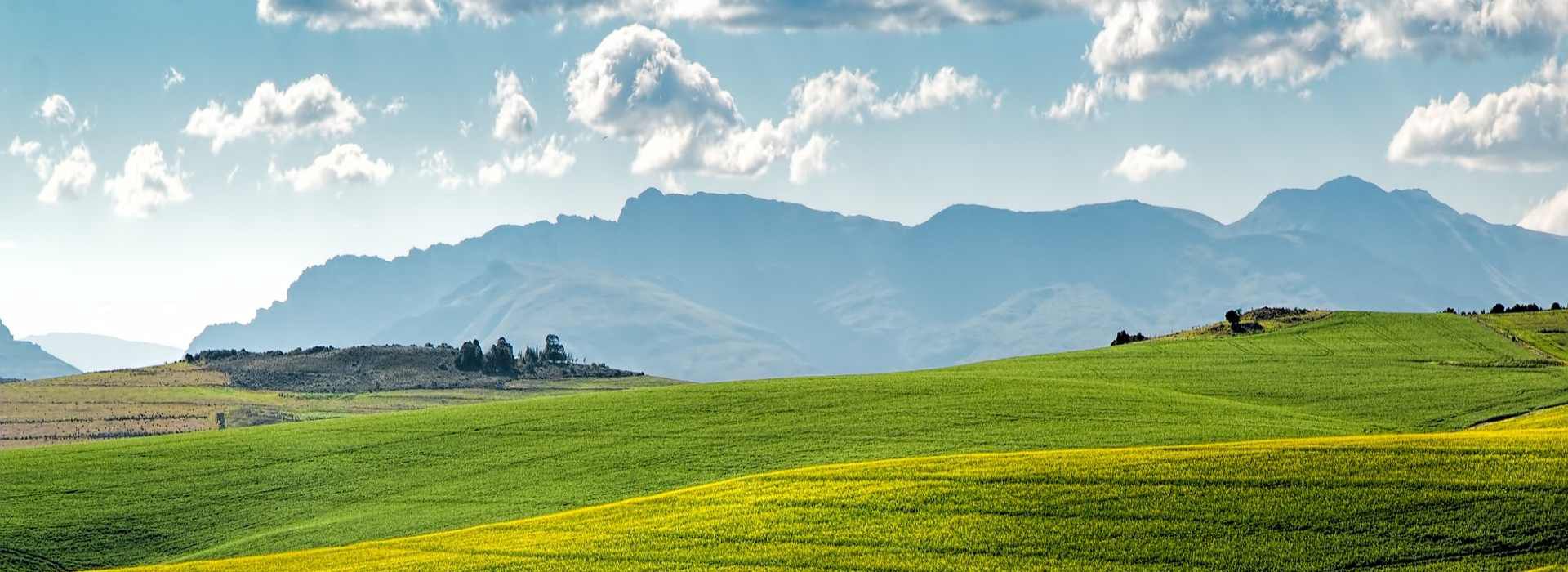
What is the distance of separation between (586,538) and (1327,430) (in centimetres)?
3806

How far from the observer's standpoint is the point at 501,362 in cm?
16625

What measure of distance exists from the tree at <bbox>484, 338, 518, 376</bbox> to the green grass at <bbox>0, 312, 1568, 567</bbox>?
278 ft

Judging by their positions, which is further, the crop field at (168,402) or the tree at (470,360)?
the tree at (470,360)

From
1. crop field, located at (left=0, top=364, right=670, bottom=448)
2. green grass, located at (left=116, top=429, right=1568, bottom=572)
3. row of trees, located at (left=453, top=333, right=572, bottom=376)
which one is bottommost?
green grass, located at (left=116, top=429, right=1568, bottom=572)

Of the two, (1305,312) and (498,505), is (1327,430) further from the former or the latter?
(1305,312)

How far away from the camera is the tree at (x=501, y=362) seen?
164 meters

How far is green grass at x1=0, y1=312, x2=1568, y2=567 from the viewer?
170 feet

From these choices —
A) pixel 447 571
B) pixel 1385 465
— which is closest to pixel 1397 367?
pixel 1385 465

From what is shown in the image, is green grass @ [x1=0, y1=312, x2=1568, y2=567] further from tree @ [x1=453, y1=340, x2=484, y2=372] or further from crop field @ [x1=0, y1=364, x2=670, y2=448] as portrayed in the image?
tree @ [x1=453, y1=340, x2=484, y2=372]

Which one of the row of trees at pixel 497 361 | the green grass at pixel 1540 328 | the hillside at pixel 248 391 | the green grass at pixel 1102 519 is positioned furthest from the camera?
the row of trees at pixel 497 361

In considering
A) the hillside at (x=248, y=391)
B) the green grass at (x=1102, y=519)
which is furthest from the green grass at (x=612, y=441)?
the hillside at (x=248, y=391)

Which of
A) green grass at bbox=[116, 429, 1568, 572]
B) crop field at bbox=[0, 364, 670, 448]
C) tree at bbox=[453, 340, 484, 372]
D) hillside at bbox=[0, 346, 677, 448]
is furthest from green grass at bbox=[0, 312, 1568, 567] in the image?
tree at bbox=[453, 340, 484, 372]

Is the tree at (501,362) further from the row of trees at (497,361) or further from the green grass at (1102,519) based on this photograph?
the green grass at (1102,519)

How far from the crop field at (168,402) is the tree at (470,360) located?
14.0 metres
